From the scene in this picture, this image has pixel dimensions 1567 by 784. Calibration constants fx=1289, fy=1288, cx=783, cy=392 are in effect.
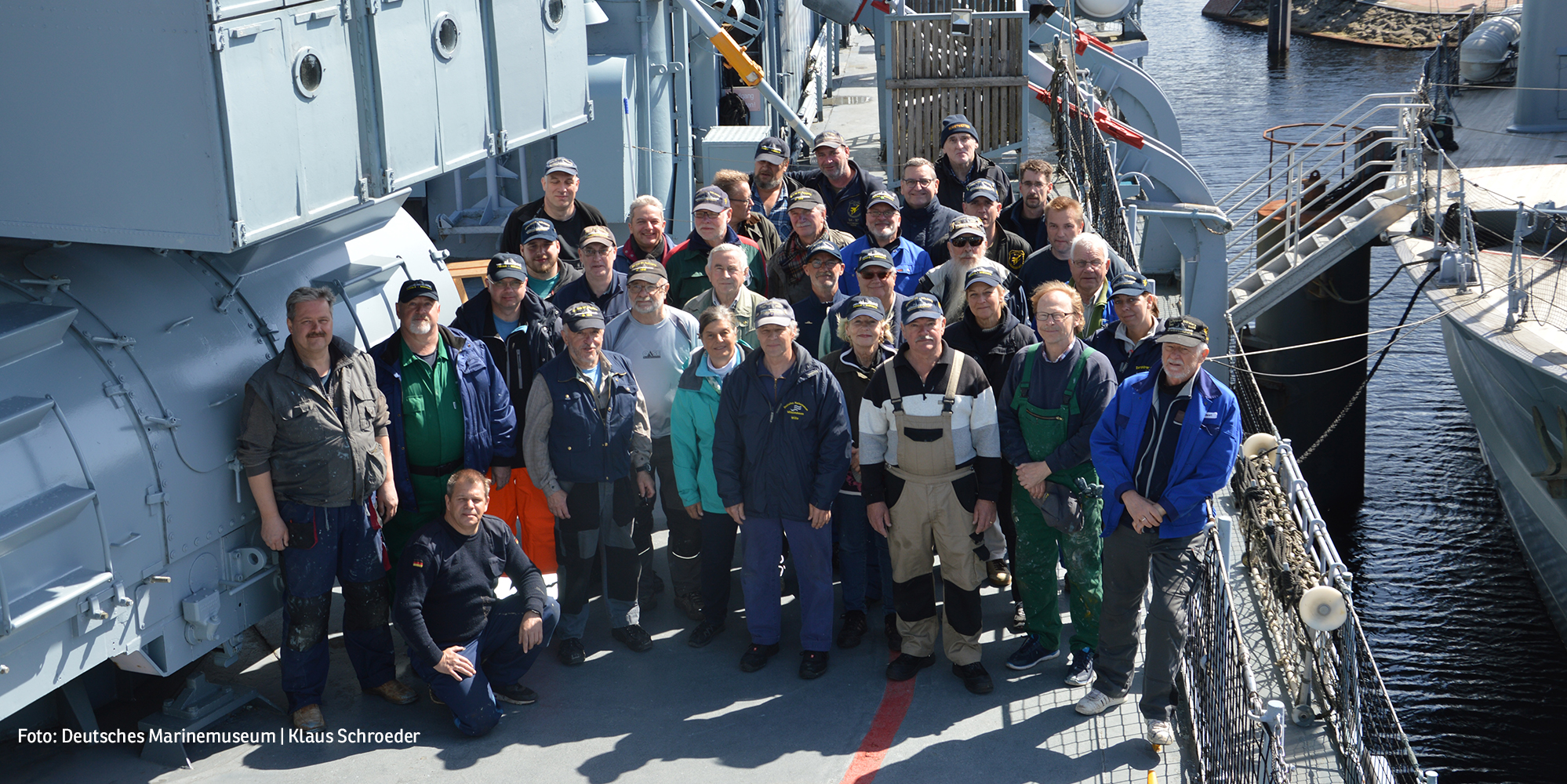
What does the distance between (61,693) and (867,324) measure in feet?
13.6

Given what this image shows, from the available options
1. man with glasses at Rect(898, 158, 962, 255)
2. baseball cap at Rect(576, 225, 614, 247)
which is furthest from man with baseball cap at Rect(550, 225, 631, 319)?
man with glasses at Rect(898, 158, 962, 255)

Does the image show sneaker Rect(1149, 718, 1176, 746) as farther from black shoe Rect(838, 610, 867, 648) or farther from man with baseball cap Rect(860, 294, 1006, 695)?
black shoe Rect(838, 610, 867, 648)

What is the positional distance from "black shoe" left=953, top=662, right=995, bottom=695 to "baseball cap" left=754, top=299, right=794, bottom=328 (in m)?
1.88

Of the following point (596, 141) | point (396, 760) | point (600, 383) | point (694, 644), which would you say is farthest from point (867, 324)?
point (596, 141)

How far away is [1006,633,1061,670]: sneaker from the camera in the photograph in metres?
6.39

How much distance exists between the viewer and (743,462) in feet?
20.6

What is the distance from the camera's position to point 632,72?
40.3ft

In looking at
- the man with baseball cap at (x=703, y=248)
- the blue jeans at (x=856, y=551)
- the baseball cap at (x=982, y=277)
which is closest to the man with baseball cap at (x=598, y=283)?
the man with baseball cap at (x=703, y=248)

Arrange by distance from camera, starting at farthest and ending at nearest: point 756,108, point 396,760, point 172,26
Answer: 1. point 756,108
2. point 396,760
3. point 172,26

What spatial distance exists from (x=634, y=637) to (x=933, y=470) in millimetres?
1948

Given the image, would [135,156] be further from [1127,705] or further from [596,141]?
[596,141]

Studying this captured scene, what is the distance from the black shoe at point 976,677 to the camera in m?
6.20

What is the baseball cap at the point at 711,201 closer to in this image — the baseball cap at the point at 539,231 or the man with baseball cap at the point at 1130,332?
the baseball cap at the point at 539,231

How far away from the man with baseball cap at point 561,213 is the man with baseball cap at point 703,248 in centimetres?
62
